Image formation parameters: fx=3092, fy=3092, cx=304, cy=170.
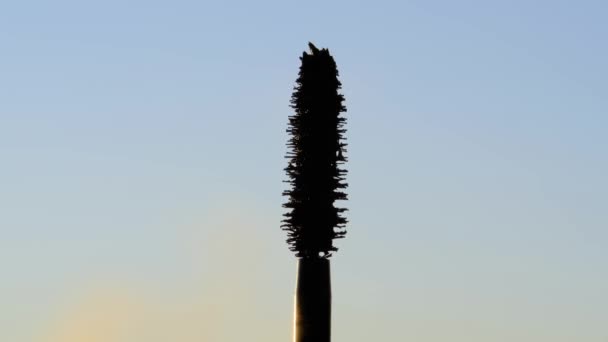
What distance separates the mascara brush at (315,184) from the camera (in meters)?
184

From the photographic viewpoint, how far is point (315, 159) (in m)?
187

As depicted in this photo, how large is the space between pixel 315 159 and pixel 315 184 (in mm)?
1592

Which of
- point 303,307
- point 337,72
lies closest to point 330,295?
point 303,307

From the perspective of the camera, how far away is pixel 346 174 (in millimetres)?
188000

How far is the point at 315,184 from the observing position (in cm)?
18675

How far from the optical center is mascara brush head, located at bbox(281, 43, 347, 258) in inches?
7313

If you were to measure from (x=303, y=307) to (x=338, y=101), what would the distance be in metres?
13.5

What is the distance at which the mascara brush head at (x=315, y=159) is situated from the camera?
186m

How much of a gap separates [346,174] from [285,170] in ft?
12.2

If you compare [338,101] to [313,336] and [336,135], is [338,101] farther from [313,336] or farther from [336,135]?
[313,336]

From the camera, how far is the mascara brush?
603 feet

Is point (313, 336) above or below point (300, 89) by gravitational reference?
below

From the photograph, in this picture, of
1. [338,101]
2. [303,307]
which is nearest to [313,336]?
[303,307]

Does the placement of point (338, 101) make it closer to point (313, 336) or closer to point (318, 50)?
point (318, 50)
